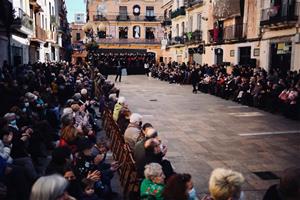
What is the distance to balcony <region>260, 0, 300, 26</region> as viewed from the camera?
54.4 ft

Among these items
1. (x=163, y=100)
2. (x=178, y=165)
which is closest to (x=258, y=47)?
(x=163, y=100)

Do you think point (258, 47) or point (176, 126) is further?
point (258, 47)

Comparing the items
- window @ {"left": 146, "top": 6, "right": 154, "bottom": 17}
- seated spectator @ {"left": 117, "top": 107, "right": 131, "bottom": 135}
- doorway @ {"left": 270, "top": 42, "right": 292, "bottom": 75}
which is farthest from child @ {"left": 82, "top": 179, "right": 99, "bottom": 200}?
window @ {"left": 146, "top": 6, "right": 154, "bottom": 17}

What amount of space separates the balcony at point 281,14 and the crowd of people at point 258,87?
273 cm

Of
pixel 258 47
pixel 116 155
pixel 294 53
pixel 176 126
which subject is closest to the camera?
pixel 116 155

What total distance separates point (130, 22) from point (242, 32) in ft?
111

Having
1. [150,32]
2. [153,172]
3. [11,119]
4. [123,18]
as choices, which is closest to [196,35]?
[150,32]

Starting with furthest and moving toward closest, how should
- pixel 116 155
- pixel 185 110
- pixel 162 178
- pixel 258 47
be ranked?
1. pixel 258 47
2. pixel 185 110
3. pixel 116 155
4. pixel 162 178

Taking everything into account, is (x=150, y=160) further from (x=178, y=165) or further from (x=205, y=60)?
(x=205, y=60)

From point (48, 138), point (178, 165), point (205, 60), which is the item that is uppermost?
point (205, 60)

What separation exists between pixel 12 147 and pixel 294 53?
15103 mm

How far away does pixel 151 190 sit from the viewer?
4125 mm

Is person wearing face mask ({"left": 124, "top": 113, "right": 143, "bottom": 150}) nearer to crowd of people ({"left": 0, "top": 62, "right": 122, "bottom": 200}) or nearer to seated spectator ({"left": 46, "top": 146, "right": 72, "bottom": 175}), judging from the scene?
crowd of people ({"left": 0, "top": 62, "right": 122, "bottom": 200})

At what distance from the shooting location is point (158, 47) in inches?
2066
